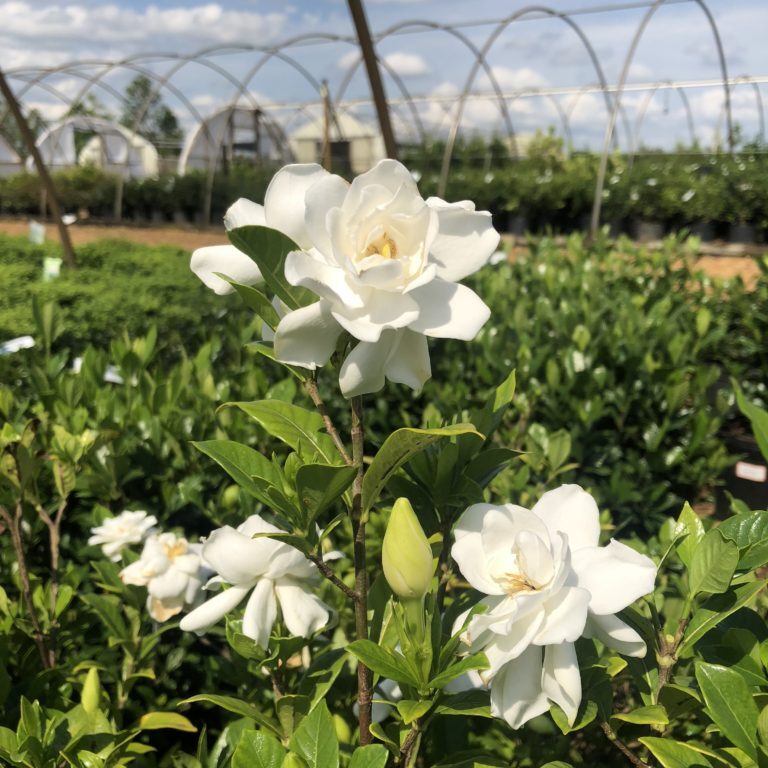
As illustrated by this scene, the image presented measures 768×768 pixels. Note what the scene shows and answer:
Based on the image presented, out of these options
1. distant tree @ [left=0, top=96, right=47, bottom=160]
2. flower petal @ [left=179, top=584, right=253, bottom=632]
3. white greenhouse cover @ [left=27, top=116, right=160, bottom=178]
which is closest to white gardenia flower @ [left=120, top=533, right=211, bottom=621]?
flower petal @ [left=179, top=584, right=253, bottom=632]

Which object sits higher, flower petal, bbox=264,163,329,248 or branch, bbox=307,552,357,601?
flower petal, bbox=264,163,329,248

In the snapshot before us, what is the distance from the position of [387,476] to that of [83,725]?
60 centimetres

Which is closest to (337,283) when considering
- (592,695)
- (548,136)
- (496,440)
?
(592,695)

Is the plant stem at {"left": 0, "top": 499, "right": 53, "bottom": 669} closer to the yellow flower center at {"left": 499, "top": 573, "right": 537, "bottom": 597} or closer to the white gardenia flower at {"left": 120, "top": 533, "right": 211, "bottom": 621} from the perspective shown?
the white gardenia flower at {"left": 120, "top": 533, "right": 211, "bottom": 621}

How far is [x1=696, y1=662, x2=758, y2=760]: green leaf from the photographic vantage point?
0.76 m

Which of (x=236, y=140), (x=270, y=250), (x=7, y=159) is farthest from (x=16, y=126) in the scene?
(x=270, y=250)

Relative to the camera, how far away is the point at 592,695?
32.6 inches

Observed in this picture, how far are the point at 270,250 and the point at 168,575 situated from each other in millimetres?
719

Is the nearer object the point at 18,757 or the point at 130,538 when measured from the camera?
the point at 18,757

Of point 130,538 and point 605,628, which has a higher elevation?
point 605,628

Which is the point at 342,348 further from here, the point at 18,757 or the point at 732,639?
the point at 18,757

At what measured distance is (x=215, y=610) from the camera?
96cm

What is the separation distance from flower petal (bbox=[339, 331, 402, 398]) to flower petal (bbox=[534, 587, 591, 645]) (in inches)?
9.9

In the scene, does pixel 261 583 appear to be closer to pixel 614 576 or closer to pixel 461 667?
pixel 461 667
